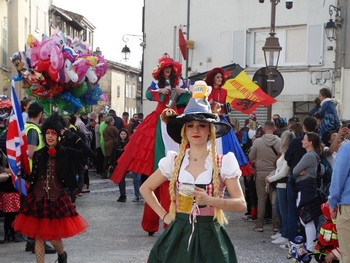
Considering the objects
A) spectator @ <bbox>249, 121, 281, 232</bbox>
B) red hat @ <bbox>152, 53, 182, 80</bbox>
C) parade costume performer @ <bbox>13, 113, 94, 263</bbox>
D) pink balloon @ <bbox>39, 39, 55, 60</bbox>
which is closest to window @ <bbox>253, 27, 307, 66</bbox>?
spectator @ <bbox>249, 121, 281, 232</bbox>

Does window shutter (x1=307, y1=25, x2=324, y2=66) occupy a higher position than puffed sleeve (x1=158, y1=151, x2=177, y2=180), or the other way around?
window shutter (x1=307, y1=25, x2=324, y2=66)

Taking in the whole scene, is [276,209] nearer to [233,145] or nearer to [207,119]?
[233,145]

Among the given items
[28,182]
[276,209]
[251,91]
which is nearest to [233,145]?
[276,209]

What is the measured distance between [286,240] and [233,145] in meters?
1.55

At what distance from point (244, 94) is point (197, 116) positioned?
8.23 meters

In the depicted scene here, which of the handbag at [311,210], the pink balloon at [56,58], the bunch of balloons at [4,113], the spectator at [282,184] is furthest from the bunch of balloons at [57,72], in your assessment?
the handbag at [311,210]

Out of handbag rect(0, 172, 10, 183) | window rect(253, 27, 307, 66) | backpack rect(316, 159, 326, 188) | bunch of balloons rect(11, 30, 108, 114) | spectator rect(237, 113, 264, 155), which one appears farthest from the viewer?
window rect(253, 27, 307, 66)

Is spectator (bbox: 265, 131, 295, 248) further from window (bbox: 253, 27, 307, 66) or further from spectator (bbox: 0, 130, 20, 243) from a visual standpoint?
window (bbox: 253, 27, 307, 66)

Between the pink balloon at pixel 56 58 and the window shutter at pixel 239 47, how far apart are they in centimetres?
1355

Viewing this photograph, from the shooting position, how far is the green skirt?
173 inches

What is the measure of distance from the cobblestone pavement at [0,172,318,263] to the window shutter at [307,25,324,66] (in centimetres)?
1186

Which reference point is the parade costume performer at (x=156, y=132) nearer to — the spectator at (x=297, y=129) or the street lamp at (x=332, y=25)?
the spectator at (x=297, y=129)

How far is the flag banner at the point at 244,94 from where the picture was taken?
12.5 meters

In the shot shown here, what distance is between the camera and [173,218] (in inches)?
180
